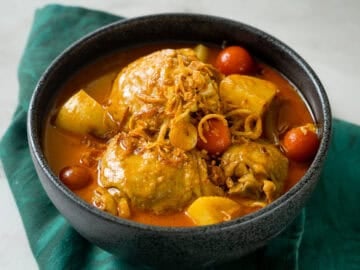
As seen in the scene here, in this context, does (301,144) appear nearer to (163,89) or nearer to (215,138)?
(215,138)

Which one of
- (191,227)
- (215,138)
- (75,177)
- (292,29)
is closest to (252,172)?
(215,138)

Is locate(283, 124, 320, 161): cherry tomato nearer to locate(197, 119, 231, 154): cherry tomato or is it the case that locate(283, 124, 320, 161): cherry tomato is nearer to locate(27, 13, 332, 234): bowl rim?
locate(27, 13, 332, 234): bowl rim

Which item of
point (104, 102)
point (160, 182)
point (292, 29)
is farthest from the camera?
point (292, 29)

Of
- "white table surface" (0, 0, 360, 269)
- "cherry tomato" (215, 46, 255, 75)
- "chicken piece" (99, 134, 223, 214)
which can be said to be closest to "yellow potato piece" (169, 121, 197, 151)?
"chicken piece" (99, 134, 223, 214)

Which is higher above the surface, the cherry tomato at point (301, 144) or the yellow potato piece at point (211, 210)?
the cherry tomato at point (301, 144)

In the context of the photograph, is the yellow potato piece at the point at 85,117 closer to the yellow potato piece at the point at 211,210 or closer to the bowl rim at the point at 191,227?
the bowl rim at the point at 191,227


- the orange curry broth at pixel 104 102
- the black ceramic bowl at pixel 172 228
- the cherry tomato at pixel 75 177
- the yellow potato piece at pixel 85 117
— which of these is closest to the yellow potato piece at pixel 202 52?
the orange curry broth at pixel 104 102
